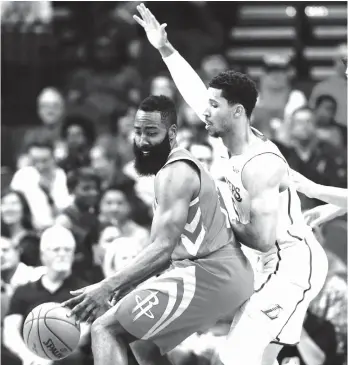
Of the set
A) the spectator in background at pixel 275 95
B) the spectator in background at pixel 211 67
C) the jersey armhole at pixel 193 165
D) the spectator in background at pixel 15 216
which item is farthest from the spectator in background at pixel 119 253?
the spectator in background at pixel 211 67

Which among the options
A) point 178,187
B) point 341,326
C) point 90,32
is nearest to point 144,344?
point 178,187

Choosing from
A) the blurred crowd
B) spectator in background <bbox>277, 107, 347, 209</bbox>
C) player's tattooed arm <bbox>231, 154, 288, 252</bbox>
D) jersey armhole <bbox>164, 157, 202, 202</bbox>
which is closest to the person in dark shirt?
the blurred crowd

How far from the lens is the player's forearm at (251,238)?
598 centimetres

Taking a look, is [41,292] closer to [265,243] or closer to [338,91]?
[265,243]

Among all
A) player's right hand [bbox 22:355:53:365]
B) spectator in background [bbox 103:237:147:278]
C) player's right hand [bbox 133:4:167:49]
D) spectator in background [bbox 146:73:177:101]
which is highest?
player's right hand [bbox 133:4:167:49]

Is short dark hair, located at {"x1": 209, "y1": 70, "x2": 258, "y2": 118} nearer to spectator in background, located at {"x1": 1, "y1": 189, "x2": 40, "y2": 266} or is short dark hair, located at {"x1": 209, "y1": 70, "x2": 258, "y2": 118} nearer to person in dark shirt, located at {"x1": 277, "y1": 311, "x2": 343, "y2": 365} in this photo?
person in dark shirt, located at {"x1": 277, "y1": 311, "x2": 343, "y2": 365}

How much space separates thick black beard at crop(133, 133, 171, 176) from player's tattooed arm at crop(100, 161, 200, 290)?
26cm

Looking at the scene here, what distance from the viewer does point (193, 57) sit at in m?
13.4

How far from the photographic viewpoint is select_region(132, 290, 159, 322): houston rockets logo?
572cm

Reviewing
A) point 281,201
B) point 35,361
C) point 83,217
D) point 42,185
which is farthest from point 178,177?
point 42,185

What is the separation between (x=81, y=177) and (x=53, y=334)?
421 centimetres

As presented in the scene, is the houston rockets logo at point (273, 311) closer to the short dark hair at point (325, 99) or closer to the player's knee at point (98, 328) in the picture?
the player's knee at point (98, 328)

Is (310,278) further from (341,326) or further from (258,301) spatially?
(341,326)

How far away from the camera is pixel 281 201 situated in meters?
6.34
